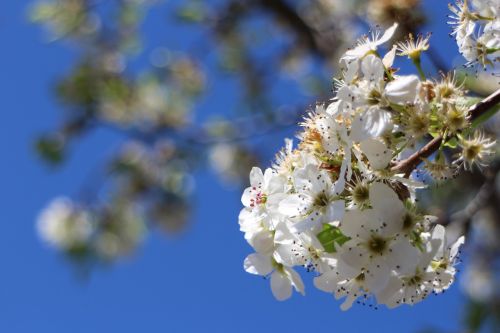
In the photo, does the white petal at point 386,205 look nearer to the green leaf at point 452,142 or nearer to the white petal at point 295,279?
the green leaf at point 452,142

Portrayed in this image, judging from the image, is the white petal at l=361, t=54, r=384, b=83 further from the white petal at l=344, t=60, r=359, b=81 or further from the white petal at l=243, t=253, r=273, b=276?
the white petal at l=243, t=253, r=273, b=276

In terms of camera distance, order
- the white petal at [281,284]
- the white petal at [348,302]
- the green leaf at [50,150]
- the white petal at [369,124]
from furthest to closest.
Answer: the green leaf at [50,150] < the white petal at [281,284] < the white petal at [348,302] < the white petal at [369,124]

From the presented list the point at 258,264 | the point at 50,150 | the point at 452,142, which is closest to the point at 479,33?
the point at 452,142

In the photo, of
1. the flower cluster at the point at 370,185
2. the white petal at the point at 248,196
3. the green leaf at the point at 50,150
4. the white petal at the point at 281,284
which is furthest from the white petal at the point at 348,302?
the green leaf at the point at 50,150

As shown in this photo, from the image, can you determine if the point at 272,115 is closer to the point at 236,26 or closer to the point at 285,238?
the point at 236,26

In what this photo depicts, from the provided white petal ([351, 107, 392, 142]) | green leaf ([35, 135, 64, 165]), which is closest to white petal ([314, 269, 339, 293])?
white petal ([351, 107, 392, 142])

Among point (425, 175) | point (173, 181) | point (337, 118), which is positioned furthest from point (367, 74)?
point (173, 181)
